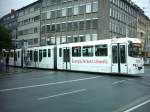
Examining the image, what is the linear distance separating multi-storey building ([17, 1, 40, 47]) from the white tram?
4375 centimetres

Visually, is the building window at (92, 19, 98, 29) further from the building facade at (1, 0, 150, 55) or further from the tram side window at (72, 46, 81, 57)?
the tram side window at (72, 46, 81, 57)

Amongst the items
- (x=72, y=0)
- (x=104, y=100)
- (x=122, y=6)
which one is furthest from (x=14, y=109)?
(x=122, y=6)

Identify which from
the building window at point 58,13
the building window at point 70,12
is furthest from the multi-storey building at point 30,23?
the building window at point 70,12

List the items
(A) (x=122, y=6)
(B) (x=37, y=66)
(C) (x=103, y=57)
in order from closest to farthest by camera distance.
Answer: (C) (x=103, y=57)
(B) (x=37, y=66)
(A) (x=122, y=6)

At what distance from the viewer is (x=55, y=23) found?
7544 centimetres

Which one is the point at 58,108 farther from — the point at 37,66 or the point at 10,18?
the point at 10,18

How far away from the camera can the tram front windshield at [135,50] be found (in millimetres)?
25578

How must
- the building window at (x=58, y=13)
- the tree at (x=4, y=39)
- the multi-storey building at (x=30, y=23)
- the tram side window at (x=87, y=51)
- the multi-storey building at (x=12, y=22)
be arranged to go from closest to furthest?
the tram side window at (x=87, y=51) < the tree at (x=4, y=39) < the building window at (x=58, y=13) < the multi-storey building at (x=30, y=23) < the multi-storey building at (x=12, y=22)

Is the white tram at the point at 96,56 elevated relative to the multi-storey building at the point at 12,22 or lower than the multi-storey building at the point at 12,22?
lower

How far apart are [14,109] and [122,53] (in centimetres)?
1624

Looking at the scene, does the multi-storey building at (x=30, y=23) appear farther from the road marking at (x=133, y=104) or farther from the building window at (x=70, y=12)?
the road marking at (x=133, y=104)

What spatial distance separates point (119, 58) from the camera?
84.7 ft

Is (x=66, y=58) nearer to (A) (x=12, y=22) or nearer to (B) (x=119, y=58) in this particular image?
(B) (x=119, y=58)

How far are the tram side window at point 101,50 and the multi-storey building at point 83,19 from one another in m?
35.6
